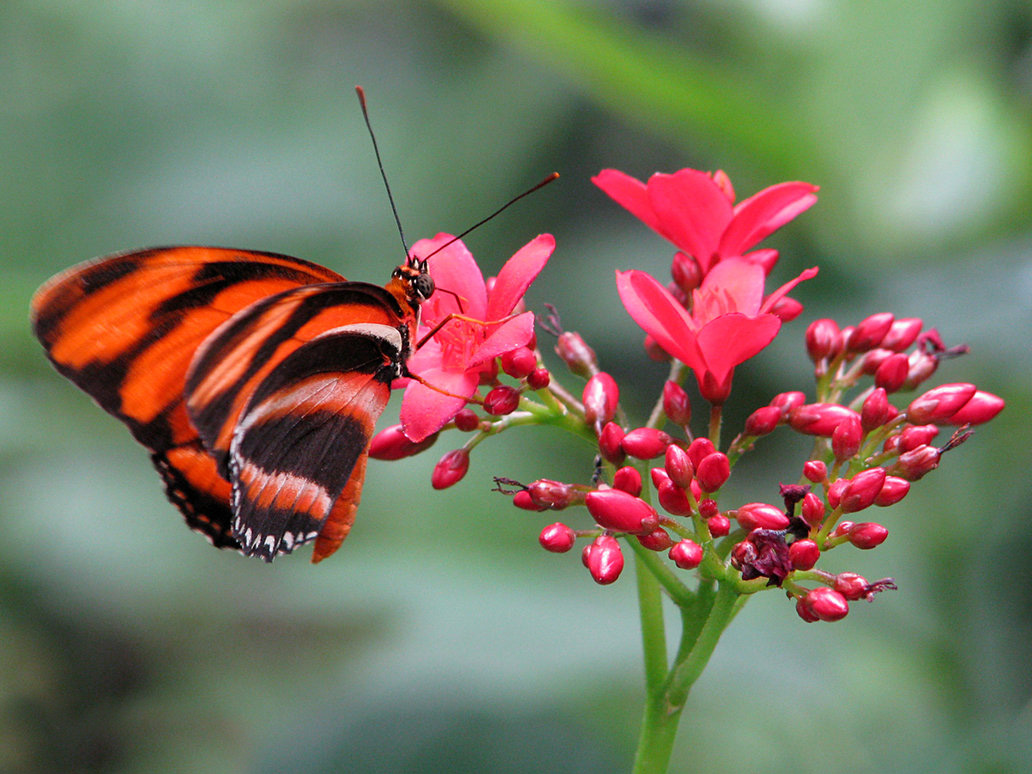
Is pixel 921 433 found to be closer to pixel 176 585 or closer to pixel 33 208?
pixel 176 585

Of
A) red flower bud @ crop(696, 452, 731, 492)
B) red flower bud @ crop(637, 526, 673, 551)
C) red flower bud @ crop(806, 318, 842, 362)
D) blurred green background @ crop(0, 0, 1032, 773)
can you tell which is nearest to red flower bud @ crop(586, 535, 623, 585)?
red flower bud @ crop(637, 526, 673, 551)

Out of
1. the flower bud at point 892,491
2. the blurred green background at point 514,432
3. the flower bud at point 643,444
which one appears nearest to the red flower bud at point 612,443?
the flower bud at point 643,444

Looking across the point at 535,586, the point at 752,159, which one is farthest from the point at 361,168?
the point at 535,586

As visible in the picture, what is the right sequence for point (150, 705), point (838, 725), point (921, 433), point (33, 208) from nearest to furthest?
1. point (921, 433)
2. point (838, 725)
3. point (150, 705)
4. point (33, 208)

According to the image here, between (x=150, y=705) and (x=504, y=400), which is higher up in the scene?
(x=504, y=400)

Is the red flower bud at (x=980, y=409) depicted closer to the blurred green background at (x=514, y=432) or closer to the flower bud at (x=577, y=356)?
the flower bud at (x=577, y=356)

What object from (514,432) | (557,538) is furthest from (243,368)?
(514,432)

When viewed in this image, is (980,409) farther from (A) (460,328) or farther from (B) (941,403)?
(A) (460,328)
